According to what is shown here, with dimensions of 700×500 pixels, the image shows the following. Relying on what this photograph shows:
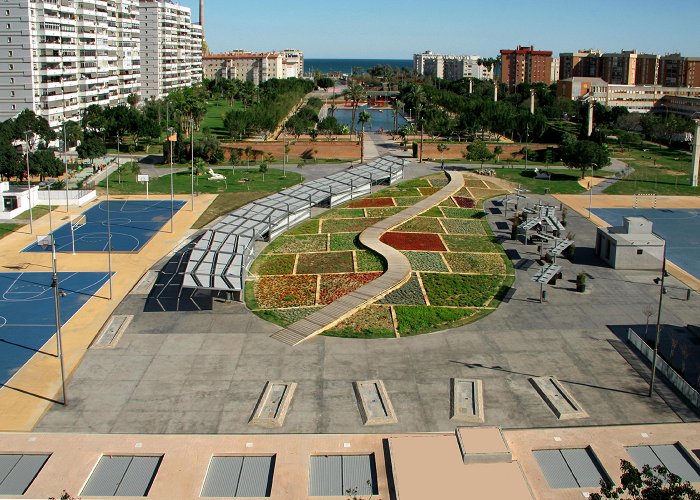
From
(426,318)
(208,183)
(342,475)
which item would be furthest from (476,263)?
(208,183)

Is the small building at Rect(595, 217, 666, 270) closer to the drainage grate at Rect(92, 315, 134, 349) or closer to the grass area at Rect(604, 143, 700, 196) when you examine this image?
the grass area at Rect(604, 143, 700, 196)

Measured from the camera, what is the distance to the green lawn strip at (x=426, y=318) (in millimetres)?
40906

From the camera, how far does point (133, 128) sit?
4338 inches

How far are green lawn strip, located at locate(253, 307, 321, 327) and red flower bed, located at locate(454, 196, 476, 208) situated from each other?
108ft

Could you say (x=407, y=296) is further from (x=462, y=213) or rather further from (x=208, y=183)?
(x=208, y=183)

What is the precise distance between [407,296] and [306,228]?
20081 mm

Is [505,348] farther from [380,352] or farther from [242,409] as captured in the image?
[242,409]

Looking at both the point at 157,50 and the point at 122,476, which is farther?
the point at 157,50

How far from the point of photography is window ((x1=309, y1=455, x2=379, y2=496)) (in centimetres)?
2573

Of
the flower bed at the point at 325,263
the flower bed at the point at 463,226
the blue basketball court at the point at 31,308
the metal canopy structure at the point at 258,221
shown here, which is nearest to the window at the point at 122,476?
the blue basketball court at the point at 31,308

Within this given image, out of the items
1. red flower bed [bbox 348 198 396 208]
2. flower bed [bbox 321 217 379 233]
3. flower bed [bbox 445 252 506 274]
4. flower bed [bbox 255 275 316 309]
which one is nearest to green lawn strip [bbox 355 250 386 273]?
flower bed [bbox 255 275 316 309]

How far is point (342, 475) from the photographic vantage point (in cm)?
2673

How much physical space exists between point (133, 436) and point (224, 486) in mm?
5679

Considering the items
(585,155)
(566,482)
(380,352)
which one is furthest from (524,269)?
(585,155)
